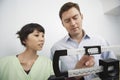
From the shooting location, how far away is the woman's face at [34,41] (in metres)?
1.12

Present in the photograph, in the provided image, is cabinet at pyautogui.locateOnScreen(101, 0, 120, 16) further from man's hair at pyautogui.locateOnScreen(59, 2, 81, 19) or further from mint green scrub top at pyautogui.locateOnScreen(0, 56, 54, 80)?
mint green scrub top at pyautogui.locateOnScreen(0, 56, 54, 80)

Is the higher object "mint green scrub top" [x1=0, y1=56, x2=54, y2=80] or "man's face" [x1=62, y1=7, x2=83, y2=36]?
"man's face" [x1=62, y1=7, x2=83, y2=36]

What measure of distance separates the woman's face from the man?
11 cm

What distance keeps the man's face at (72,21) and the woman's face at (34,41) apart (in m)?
0.22

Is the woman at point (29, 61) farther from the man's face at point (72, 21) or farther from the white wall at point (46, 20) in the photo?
the man's face at point (72, 21)

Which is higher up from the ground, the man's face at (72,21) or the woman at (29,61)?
the man's face at (72,21)

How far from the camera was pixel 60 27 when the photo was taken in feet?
4.02

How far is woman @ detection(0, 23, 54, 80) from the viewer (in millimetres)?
1068

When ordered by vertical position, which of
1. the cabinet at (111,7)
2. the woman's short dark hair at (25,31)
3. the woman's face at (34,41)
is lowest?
the woman's face at (34,41)

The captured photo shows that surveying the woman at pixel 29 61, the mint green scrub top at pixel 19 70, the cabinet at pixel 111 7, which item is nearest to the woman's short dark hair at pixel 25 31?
the woman at pixel 29 61

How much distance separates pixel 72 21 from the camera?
123cm

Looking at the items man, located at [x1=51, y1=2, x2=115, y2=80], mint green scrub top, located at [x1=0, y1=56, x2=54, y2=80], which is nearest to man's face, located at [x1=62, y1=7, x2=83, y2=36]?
man, located at [x1=51, y1=2, x2=115, y2=80]

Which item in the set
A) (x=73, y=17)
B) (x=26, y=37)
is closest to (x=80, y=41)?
(x=73, y=17)

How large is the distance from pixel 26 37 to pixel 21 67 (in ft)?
0.66
